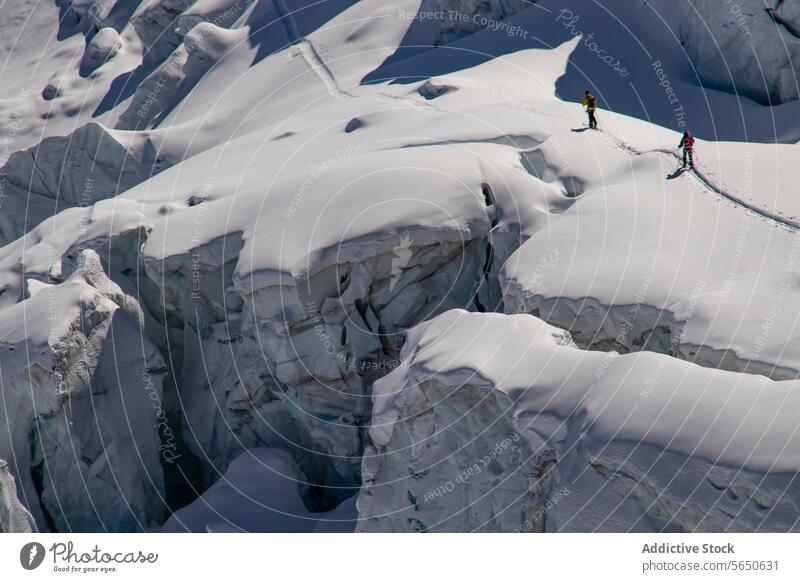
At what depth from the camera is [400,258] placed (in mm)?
25953

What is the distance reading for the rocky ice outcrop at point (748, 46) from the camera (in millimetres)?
37844

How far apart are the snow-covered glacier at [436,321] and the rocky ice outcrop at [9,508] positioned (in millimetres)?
49

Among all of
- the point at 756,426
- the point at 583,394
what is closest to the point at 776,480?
the point at 756,426

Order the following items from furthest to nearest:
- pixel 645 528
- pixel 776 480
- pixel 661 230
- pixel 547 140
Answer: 1. pixel 547 140
2. pixel 661 230
3. pixel 645 528
4. pixel 776 480

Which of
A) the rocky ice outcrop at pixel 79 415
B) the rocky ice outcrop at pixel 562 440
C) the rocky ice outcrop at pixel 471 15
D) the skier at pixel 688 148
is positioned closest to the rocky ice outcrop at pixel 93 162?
the rocky ice outcrop at pixel 471 15

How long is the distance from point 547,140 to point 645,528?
14.3 m

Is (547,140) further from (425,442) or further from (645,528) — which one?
(645,528)

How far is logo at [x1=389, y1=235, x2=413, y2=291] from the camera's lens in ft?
84.4

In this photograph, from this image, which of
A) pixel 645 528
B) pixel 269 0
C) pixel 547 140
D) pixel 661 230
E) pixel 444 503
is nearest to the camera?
pixel 645 528

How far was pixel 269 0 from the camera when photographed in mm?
53688

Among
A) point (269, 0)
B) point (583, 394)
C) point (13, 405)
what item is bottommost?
point (269, 0)

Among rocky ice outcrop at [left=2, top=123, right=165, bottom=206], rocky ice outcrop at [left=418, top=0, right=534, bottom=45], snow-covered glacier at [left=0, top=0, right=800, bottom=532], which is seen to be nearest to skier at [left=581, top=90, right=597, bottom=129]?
snow-covered glacier at [left=0, top=0, right=800, bottom=532]
